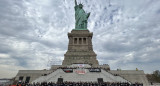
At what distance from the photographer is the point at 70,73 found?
2906 centimetres

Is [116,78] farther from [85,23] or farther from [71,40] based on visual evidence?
[85,23]

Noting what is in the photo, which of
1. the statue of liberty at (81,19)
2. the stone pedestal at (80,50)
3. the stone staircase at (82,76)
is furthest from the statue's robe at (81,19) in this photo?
the stone staircase at (82,76)

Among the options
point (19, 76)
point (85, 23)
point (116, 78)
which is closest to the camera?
point (116, 78)

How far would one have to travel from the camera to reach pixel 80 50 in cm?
4675

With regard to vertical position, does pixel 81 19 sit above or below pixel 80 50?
above

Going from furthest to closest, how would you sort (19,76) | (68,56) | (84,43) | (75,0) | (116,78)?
1. (75,0)
2. (84,43)
3. (68,56)
4. (19,76)
5. (116,78)

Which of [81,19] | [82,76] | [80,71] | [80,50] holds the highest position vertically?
[81,19]

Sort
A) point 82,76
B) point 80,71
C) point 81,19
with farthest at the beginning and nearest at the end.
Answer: point 81,19 → point 80,71 → point 82,76

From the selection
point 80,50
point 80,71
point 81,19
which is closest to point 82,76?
point 80,71

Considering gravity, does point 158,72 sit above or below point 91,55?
below

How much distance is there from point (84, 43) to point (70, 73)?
22628 millimetres

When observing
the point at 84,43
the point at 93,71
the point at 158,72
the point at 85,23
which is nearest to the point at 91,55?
the point at 84,43

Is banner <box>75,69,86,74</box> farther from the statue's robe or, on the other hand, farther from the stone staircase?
the statue's robe

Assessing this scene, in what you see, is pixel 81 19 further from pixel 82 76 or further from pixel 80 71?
pixel 82 76
